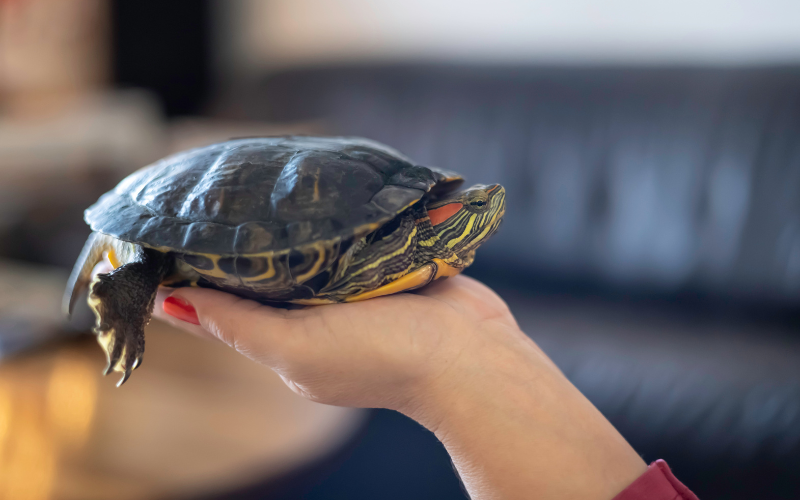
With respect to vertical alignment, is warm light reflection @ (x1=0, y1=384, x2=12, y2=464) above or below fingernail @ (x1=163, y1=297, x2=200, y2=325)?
below

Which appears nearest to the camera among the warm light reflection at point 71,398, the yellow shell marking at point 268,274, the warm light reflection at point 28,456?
the yellow shell marking at point 268,274

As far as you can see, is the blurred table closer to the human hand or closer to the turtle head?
the human hand

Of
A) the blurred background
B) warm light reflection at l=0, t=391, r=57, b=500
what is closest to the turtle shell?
the blurred background

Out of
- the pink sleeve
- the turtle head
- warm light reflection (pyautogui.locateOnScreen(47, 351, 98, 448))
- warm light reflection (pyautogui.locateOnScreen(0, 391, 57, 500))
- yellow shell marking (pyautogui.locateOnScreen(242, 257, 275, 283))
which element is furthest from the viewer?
warm light reflection (pyautogui.locateOnScreen(47, 351, 98, 448))

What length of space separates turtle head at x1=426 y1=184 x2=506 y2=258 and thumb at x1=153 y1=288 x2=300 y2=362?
339 mm

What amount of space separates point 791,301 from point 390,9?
275 centimetres

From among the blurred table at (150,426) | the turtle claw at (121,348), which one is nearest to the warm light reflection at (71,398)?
the blurred table at (150,426)

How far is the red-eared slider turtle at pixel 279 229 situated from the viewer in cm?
84

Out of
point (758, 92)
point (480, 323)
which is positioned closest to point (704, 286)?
point (758, 92)

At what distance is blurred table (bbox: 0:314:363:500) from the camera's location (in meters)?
1.38

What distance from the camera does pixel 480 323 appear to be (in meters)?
0.93

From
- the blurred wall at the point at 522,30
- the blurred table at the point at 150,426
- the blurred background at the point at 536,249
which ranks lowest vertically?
the blurred table at the point at 150,426

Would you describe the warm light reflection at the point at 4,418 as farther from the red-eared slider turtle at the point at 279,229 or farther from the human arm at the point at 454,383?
the human arm at the point at 454,383

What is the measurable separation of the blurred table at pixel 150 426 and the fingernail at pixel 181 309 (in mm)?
532
